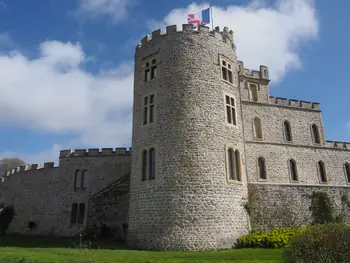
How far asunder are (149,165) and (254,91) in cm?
1224

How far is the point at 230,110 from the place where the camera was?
64.0 ft

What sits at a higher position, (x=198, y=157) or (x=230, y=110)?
(x=230, y=110)

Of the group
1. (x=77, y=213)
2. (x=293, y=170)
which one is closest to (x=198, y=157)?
(x=293, y=170)

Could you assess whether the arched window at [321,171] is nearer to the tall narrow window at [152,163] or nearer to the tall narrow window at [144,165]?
the tall narrow window at [152,163]

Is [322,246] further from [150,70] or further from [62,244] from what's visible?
[62,244]

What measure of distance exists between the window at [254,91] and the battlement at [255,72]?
2.59ft

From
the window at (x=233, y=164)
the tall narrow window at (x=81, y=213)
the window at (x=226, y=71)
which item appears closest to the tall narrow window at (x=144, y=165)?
the window at (x=233, y=164)

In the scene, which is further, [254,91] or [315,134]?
[315,134]

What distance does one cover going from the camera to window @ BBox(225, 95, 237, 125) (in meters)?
19.3

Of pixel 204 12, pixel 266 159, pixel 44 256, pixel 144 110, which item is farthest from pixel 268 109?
pixel 44 256

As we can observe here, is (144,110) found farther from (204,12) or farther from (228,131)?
(204,12)

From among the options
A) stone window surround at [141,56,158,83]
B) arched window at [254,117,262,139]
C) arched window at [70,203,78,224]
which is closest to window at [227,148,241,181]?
arched window at [254,117,262,139]

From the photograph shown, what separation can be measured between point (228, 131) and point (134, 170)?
20.7 ft

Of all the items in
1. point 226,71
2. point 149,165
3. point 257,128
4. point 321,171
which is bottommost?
point 149,165
